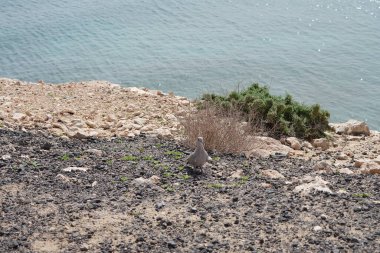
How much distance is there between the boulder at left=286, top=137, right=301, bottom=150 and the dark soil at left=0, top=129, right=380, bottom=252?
196cm

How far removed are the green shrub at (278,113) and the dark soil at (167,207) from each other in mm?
2779

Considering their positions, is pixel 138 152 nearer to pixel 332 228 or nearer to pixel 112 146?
pixel 112 146

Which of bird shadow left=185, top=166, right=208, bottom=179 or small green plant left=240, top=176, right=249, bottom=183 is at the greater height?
small green plant left=240, top=176, right=249, bottom=183

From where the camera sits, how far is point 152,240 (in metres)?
6.41

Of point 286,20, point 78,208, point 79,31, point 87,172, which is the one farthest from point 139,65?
point 78,208

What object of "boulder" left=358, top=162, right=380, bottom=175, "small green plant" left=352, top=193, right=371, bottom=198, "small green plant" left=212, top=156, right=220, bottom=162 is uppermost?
"small green plant" left=352, top=193, right=371, bottom=198

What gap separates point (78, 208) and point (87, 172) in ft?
4.20

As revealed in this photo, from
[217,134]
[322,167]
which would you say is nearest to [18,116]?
[217,134]

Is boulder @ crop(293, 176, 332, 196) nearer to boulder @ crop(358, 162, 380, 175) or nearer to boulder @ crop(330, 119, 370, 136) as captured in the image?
boulder @ crop(358, 162, 380, 175)

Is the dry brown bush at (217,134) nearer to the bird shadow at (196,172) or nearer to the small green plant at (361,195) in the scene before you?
the bird shadow at (196,172)

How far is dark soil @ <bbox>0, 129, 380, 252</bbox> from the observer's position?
638 centimetres

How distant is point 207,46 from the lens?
2131 cm

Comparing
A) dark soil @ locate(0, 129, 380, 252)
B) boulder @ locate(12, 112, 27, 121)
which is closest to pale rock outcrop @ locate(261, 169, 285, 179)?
dark soil @ locate(0, 129, 380, 252)

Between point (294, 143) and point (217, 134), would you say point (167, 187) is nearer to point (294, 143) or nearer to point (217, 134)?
point (217, 134)
